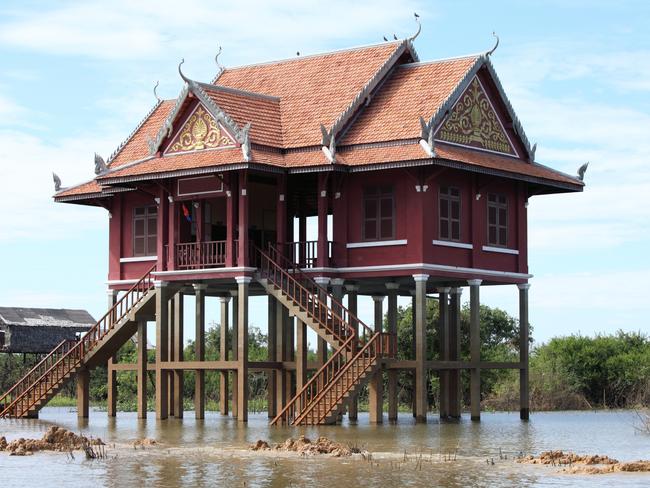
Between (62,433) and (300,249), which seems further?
(300,249)

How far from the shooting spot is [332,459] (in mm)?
27312

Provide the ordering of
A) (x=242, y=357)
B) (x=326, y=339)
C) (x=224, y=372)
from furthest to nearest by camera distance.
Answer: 1. (x=224, y=372)
2. (x=242, y=357)
3. (x=326, y=339)

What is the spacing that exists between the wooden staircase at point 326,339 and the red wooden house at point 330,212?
5 centimetres

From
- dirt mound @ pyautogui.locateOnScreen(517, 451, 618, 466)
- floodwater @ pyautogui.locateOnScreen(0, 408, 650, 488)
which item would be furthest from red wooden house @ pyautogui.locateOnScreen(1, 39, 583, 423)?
dirt mound @ pyautogui.locateOnScreen(517, 451, 618, 466)

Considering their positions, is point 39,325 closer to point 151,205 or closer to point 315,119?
point 151,205

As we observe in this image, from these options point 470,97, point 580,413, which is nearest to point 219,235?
point 470,97

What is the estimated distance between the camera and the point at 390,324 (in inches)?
1709

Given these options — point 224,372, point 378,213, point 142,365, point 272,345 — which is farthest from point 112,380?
point 378,213

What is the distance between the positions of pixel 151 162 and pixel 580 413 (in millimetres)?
16549

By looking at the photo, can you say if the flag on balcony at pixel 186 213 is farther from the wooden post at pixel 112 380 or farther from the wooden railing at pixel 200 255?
the wooden post at pixel 112 380

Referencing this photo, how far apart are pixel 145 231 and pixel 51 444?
14.9 m

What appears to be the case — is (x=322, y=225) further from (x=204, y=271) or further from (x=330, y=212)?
(x=204, y=271)

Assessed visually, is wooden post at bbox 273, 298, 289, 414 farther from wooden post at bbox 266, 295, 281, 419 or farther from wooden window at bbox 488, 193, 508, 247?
wooden window at bbox 488, 193, 508, 247

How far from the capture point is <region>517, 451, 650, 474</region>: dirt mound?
2528 cm
